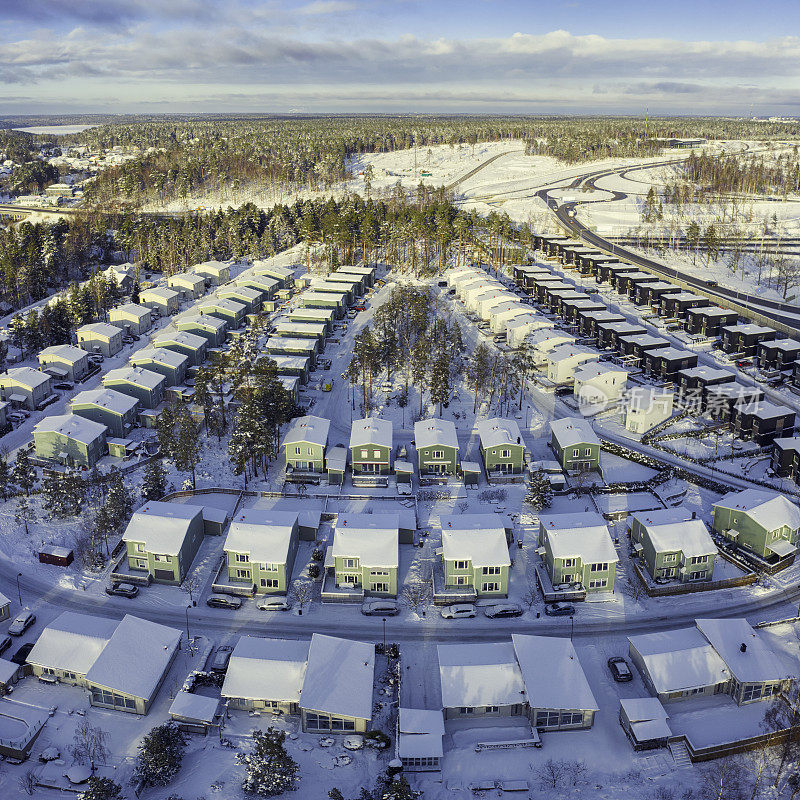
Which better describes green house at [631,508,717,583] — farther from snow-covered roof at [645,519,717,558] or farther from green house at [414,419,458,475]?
green house at [414,419,458,475]

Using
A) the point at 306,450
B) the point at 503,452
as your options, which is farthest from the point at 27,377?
the point at 503,452

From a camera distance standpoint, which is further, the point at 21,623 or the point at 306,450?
the point at 306,450

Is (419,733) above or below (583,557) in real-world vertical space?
below

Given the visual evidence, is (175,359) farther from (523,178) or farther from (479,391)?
(523,178)

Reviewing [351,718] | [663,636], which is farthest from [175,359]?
[663,636]

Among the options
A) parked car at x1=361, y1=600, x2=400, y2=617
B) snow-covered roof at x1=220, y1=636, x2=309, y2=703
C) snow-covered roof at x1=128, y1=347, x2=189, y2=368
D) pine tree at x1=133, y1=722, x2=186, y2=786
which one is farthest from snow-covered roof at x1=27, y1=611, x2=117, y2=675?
snow-covered roof at x1=128, y1=347, x2=189, y2=368

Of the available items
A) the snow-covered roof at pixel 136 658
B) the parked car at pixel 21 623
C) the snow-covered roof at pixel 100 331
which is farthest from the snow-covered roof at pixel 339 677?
the snow-covered roof at pixel 100 331

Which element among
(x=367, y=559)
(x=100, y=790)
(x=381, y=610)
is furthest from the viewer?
(x=367, y=559)

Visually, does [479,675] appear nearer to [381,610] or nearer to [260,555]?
[381,610]

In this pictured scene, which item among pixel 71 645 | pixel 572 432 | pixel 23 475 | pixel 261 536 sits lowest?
pixel 71 645
